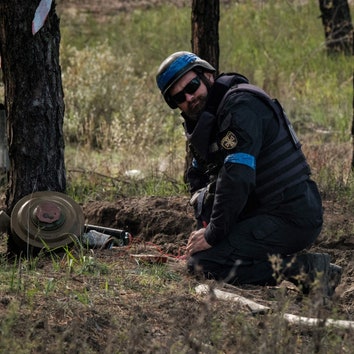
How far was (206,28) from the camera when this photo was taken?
8.20 meters

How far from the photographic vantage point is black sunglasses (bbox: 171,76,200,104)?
586 cm

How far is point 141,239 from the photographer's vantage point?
717cm

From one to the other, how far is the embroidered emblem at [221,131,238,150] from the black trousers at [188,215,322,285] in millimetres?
523

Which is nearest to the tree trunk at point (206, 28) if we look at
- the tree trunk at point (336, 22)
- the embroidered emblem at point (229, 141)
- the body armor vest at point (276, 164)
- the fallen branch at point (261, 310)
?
the body armor vest at point (276, 164)

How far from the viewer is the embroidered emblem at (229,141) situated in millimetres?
5617

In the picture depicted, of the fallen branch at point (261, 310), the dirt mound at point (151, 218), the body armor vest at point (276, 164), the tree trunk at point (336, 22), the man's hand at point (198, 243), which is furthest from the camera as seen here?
the tree trunk at point (336, 22)

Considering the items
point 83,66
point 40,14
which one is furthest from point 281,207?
point 83,66

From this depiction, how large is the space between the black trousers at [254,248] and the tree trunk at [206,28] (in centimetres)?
260

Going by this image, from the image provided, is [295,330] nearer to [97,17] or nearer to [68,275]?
[68,275]

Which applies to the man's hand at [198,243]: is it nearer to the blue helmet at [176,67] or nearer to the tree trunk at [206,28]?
the blue helmet at [176,67]

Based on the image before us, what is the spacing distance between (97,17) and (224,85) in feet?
52.1

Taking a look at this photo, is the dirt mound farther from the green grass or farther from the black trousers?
the black trousers

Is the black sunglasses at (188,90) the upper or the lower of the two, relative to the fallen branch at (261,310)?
upper

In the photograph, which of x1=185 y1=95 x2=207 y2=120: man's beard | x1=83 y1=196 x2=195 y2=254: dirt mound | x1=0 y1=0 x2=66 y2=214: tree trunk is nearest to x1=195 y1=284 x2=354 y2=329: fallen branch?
x1=185 y1=95 x2=207 y2=120: man's beard
